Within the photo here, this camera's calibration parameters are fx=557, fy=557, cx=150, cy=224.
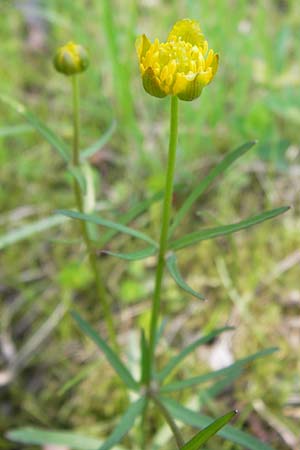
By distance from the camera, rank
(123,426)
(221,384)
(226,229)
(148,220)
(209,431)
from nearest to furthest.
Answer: (209,431) < (226,229) < (123,426) < (221,384) < (148,220)

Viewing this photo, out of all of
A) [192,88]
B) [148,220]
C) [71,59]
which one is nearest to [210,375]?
[192,88]

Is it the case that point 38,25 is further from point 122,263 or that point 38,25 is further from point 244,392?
point 244,392

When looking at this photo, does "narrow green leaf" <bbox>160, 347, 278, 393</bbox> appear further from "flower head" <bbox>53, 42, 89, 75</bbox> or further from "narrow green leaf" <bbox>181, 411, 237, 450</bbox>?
"flower head" <bbox>53, 42, 89, 75</bbox>

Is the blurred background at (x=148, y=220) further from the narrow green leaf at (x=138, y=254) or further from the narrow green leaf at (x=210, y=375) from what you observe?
the narrow green leaf at (x=138, y=254)

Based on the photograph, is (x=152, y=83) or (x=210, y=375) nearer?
(x=152, y=83)

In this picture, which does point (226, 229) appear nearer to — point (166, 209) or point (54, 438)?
point (166, 209)

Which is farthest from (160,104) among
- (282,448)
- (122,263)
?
(282,448)
